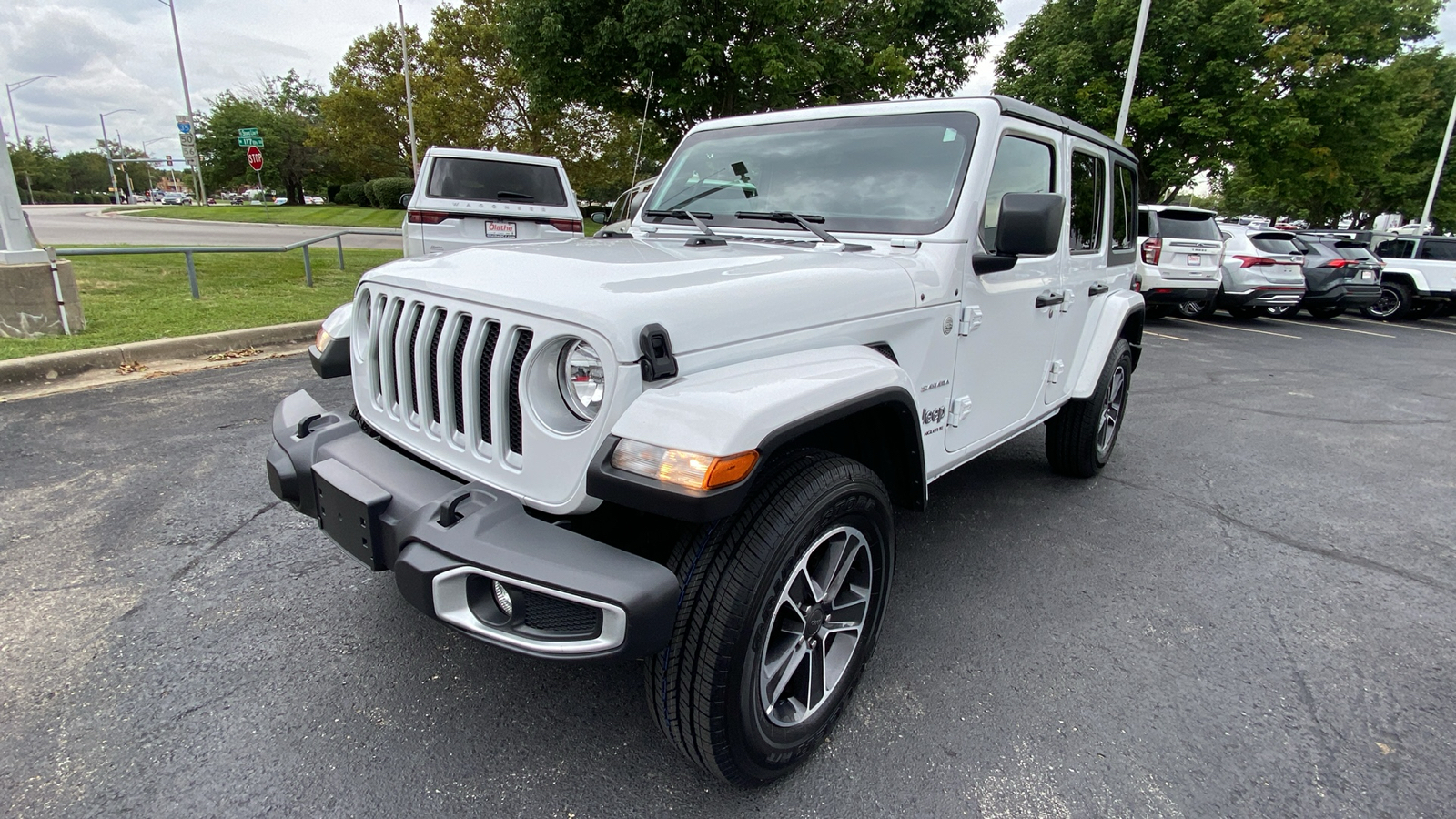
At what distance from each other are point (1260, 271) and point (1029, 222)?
41.3ft

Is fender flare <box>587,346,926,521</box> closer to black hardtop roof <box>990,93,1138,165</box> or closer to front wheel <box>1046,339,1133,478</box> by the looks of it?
black hardtop roof <box>990,93,1138,165</box>

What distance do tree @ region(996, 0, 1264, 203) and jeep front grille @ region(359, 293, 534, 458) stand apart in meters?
18.8

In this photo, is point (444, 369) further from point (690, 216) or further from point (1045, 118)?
point (1045, 118)

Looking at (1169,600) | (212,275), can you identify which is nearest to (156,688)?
(1169,600)

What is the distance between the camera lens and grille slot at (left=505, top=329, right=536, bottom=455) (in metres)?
1.78

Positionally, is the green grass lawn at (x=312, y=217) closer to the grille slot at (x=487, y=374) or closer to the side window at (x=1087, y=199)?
the side window at (x=1087, y=199)

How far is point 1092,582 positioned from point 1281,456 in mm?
3061

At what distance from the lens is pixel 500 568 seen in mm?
1542

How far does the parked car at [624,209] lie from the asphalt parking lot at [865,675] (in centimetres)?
190

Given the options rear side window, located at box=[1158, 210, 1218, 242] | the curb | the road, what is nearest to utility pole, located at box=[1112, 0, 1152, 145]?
rear side window, located at box=[1158, 210, 1218, 242]

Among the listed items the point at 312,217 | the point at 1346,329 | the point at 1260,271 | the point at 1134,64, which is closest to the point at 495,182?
the point at 1260,271

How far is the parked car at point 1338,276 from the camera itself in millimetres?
13305

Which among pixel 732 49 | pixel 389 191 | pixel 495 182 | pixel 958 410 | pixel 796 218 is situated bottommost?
pixel 958 410

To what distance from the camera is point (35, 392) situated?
514 centimetres
